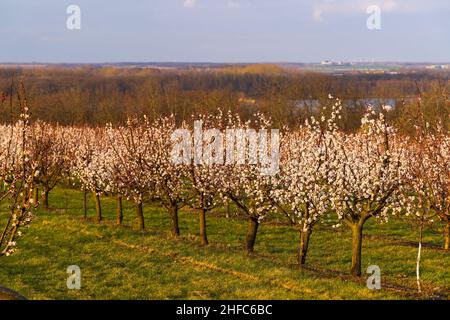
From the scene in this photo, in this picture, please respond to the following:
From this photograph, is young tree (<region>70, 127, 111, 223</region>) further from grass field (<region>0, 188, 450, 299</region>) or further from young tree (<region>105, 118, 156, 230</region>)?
grass field (<region>0, 188, 450, 299</region>)

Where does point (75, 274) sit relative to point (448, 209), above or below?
below

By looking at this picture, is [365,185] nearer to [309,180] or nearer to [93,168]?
[309,180]

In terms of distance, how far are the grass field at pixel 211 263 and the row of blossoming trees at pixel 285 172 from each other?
4.50 feet

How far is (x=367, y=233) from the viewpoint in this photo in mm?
26047

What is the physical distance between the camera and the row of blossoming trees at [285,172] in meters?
16.5

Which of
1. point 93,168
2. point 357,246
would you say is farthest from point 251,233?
point 93,168

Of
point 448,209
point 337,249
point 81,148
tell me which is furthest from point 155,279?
point 81,148

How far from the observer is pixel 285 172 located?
797 inches

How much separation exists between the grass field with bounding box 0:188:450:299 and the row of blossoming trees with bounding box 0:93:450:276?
1.37 meters

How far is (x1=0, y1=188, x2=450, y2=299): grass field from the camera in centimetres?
1475

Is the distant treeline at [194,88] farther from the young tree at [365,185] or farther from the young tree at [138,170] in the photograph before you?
the young tree at [365,185]

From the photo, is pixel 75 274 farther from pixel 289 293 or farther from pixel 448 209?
pixel 448 209

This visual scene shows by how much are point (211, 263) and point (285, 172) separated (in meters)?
4.85
